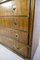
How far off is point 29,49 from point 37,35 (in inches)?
9.9

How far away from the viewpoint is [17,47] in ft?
5.62

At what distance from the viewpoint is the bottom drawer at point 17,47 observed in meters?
1.53

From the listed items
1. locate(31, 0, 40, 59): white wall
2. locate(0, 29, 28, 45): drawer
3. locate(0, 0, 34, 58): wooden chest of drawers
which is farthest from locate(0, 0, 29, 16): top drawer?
locate(0, 29, 28, 45): drawer

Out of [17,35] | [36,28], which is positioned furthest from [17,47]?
[36,28]

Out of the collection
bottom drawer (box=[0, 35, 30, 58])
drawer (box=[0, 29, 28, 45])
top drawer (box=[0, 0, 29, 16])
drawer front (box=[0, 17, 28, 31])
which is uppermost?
top drawer (box=[0, 0, 29, 16])

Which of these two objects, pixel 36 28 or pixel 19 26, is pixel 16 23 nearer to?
pixel 19 26

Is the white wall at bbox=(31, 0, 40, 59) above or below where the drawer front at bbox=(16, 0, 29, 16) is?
below

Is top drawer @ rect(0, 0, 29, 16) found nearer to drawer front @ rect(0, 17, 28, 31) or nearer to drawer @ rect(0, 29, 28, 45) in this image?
drawer front @ rect(0, 17, 28, 31)

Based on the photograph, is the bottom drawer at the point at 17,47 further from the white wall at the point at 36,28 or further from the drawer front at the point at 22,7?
the drawer front at the point at 22,7

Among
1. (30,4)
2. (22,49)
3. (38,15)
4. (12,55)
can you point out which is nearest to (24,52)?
(22,49)

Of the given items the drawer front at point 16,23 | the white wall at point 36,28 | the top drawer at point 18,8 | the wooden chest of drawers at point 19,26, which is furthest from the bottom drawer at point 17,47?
the top drawer at point 18,8

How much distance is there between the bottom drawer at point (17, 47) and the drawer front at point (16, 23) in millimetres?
278

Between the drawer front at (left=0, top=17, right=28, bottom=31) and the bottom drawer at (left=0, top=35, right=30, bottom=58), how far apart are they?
28 centimetres

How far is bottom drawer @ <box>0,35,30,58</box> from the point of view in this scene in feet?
5.02
